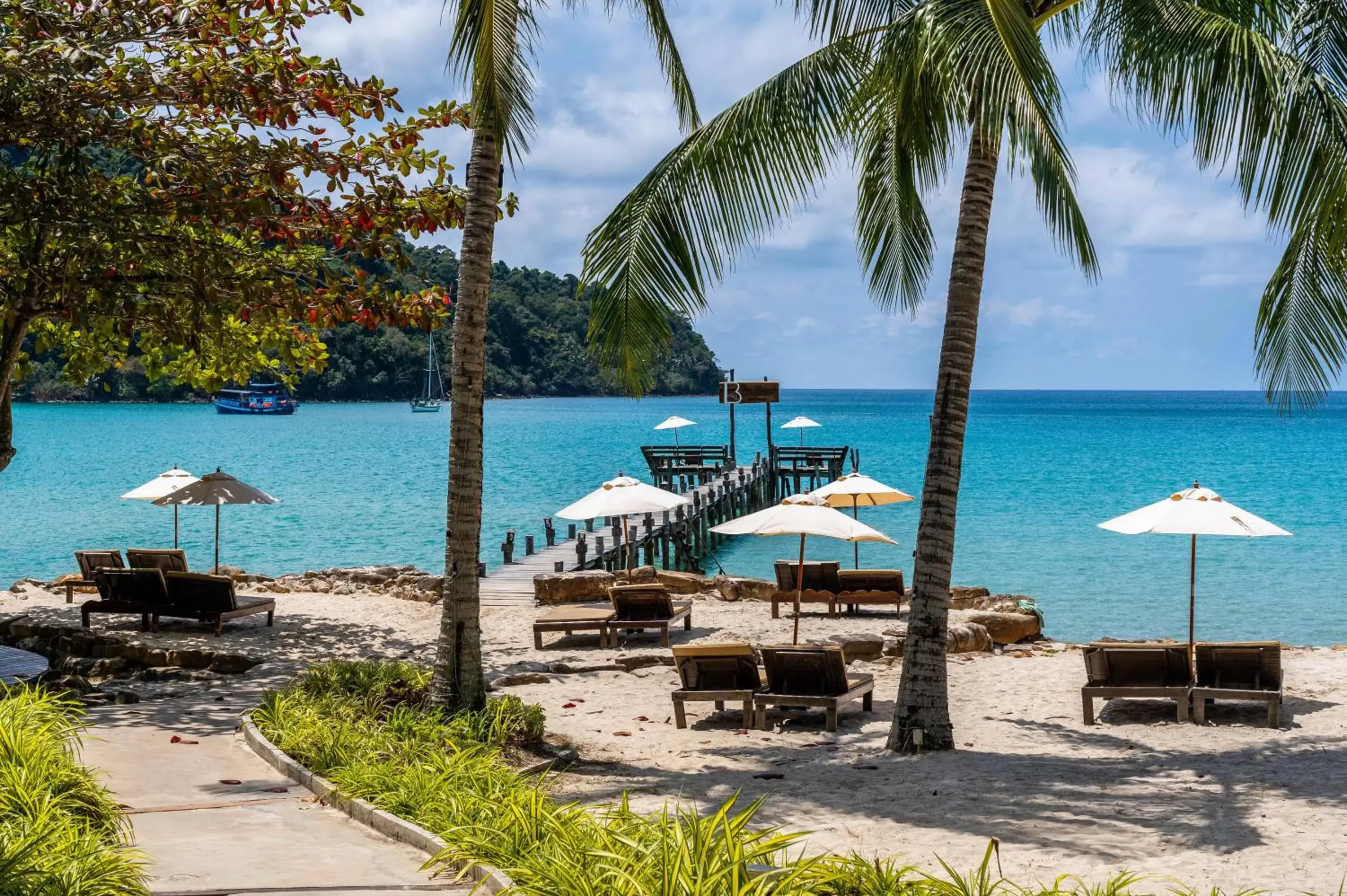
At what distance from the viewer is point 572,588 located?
60.0ft

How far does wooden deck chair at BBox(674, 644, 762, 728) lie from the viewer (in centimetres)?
1116

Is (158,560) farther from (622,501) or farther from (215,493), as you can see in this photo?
(622,501)

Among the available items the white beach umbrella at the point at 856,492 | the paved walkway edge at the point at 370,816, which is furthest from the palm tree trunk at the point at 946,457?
the white beach umbrella at the point at 856,492

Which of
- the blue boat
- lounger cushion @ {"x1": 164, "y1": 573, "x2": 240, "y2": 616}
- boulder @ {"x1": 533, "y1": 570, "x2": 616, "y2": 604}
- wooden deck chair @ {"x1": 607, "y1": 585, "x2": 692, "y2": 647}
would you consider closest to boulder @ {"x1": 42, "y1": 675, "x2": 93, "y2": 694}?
lounger cushion @ {"x1": 164, "y1": 573, "x2": 240, "y2": 616}

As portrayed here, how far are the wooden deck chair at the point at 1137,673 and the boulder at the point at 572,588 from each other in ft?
27.2

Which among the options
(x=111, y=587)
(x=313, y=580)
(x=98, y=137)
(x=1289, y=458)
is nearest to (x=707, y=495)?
(x=313, y=580)

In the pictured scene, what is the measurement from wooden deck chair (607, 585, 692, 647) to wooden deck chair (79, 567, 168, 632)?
5.50m

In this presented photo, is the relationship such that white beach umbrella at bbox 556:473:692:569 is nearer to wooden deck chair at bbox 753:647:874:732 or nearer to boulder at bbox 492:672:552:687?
boulder at bbox 492:672:552:687

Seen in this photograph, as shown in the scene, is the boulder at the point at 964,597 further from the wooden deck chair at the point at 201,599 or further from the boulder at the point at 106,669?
the boulder at the point at 106,669

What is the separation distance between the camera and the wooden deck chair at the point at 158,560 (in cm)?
1817

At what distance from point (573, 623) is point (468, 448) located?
6437 mm

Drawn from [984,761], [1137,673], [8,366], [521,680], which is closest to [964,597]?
[1137,673]

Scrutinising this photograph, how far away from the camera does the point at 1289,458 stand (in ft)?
290

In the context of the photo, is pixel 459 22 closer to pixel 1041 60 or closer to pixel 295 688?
pixel 1041 60
